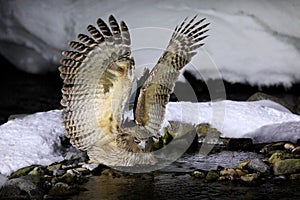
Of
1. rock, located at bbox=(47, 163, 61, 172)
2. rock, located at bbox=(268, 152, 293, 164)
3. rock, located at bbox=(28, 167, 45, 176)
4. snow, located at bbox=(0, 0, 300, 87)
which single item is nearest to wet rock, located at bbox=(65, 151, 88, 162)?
rock, located at bbox=(47, 163, 61, 172)

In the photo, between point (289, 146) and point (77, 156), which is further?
point (289, 146)

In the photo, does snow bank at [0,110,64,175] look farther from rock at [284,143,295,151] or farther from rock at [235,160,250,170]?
rock at [284,143,295,151]

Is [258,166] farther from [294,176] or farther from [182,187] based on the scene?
[182,187]

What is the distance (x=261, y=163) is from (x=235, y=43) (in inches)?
122

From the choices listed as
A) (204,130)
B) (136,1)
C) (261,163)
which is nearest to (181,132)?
(204,130)

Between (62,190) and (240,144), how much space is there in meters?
1.64

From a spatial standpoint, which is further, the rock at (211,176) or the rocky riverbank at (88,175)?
the rock at (211,176)

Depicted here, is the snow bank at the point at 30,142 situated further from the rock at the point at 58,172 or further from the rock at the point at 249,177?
the rock at the point at 249,177

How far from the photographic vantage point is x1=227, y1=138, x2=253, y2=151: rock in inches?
193

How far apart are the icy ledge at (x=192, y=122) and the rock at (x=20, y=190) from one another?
53 cm

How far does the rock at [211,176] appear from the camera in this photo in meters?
4.11

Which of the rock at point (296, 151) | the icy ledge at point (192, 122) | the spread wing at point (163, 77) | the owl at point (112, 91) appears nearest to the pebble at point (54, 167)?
the icy ledge at point (192, 122)

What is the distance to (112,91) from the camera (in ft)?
12.2

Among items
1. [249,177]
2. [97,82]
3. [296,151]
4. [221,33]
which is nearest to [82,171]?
[97,82]
